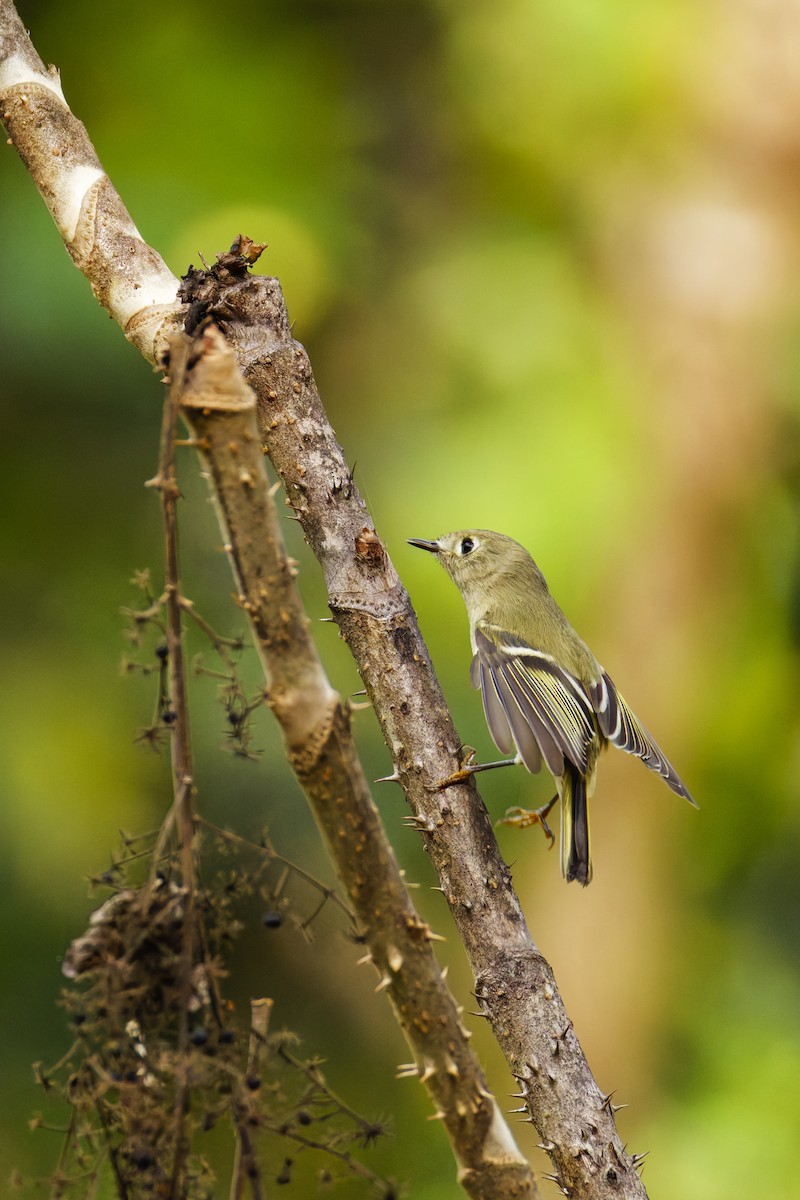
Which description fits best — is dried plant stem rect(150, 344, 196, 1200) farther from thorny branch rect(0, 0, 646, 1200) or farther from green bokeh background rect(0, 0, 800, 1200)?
green bokeh background rect(0, 0, 800, 1200)

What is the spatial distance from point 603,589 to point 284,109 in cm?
365

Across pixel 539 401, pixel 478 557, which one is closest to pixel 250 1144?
pixel 478 557

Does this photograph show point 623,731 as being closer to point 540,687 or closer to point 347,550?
point 540,687

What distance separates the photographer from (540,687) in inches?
132

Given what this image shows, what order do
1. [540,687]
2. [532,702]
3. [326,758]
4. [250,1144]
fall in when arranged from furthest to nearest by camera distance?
[540,687] < [532,702] < [326,758] < [250,1144]

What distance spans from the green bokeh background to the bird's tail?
9.82 ft

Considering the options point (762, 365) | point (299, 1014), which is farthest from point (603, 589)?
point (299, 1014)

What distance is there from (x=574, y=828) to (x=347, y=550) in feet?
3.85

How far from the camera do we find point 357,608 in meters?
2.50

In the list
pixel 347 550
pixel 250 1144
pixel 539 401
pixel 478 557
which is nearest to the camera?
pixel 250 1144

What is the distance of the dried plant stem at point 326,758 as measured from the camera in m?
1.55

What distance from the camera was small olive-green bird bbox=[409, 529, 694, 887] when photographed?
3125 mm

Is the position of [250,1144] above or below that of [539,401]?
below

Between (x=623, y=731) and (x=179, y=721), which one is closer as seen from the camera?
(x=179, y=721)
